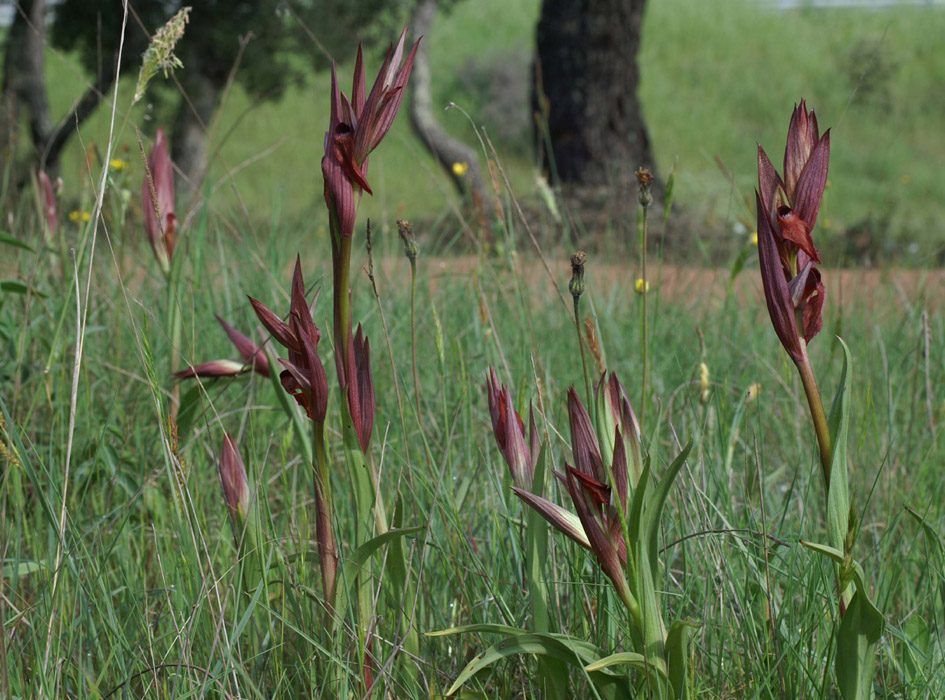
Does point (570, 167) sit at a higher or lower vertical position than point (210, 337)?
higher

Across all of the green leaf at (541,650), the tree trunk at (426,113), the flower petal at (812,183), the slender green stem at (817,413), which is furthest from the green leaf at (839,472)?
the tree trunk at (426,113)

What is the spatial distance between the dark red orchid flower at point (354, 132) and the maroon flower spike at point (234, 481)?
310mm

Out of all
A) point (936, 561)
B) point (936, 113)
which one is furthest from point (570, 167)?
point (936, 113)

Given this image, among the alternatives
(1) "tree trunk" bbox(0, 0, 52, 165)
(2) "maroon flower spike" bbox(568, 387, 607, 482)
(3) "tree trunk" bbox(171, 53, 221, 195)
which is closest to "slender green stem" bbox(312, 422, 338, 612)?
(2) "maroon flower spike" bbox(568, 387, 607, 482)

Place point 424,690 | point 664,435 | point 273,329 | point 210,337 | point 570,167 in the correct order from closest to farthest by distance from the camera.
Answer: point 273,329 < point 424,690 < point 664,435 < point 210,337 < point 570,167

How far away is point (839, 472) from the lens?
0.66m

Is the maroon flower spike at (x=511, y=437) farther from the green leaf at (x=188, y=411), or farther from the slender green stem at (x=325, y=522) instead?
the green leaf at (x=188, y=411)

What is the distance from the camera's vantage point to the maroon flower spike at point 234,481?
0.89 metres

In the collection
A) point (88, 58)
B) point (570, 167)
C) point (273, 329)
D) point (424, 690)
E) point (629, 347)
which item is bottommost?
point (424, 690)

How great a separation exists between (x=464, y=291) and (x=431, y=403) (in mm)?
641

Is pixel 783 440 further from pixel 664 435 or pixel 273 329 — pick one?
pixel 273 329

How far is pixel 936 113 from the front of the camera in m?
13.5

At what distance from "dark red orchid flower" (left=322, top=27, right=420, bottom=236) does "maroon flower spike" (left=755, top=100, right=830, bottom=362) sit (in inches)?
11.0

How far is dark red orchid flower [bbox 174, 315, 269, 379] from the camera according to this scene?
103 cm
